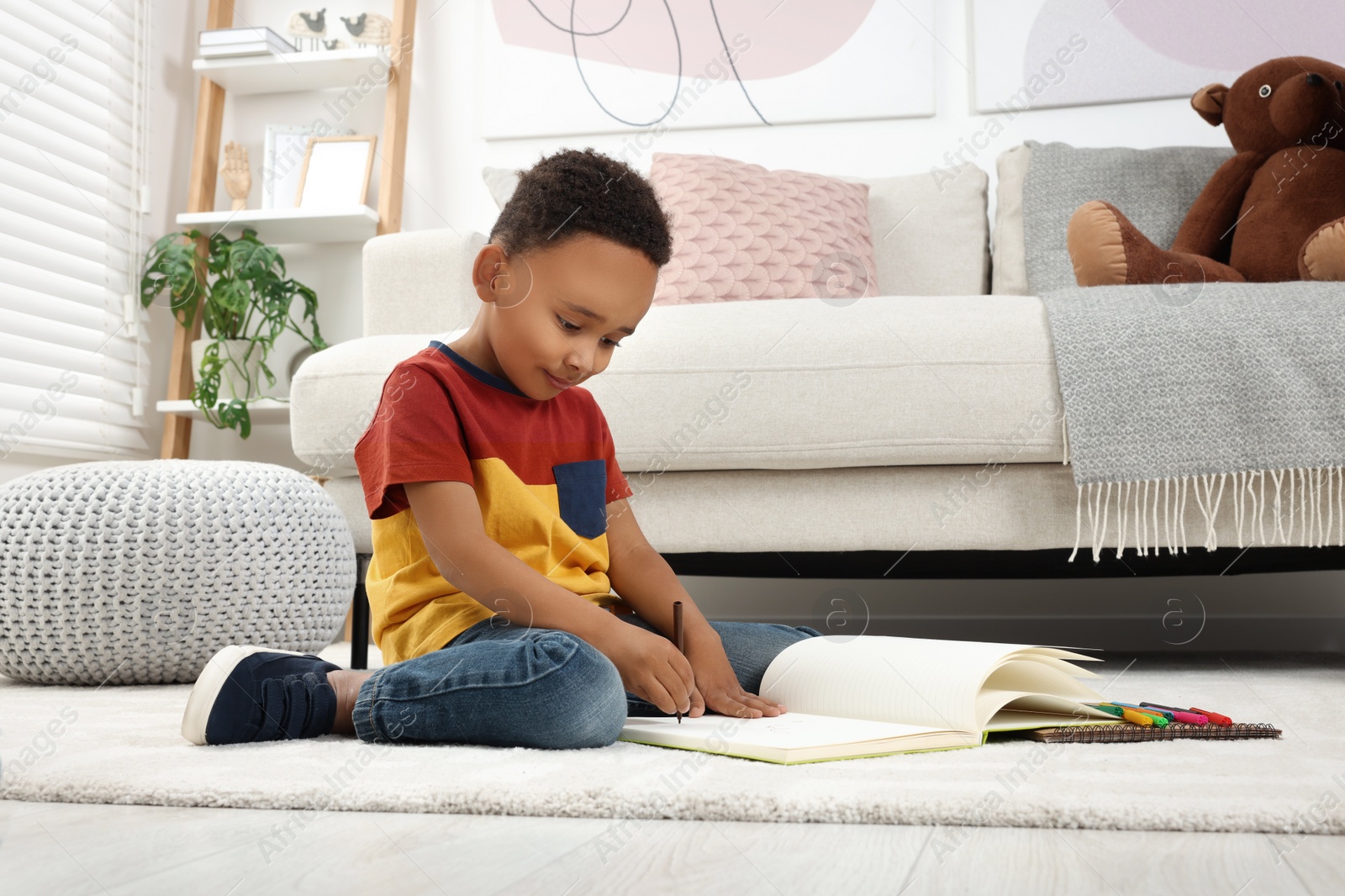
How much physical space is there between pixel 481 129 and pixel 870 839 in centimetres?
225

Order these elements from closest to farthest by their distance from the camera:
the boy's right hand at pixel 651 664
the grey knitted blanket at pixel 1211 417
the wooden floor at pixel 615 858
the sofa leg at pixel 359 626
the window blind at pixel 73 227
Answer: the wooden floor at pixel 615 858 → the boy's right hand at pixel 651 664 → the grey knitted blanket at pixel 1211 417 → the sofa leg at pixel 359 626 → the window blind at pixel 73 227

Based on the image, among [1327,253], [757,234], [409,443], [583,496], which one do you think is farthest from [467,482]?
[1327,253]

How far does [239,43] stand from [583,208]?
1876mm

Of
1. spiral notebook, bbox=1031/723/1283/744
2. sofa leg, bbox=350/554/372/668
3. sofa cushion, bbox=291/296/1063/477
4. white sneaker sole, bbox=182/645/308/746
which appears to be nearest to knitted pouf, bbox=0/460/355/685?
sofa leg, bbox=350/554/372/668

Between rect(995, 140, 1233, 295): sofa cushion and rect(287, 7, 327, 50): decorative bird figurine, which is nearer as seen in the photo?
rect(995, 140, 1233, 295): sofa cushion

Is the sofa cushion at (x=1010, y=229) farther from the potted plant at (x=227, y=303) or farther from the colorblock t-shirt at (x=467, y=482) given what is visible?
the potted plant at (x=227, y=303)

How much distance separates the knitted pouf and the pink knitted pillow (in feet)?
2.42

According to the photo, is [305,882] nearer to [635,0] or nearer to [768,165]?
[768,165]

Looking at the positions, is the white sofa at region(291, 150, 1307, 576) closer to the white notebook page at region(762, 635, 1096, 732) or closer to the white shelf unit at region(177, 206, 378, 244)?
the white notebook page at region(762, 635, 1096, 732)

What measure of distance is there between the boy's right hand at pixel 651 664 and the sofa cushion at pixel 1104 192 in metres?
1.30

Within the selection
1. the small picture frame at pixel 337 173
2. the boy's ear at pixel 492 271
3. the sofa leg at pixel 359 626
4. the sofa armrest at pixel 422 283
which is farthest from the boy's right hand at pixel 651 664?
the small picture frame at pixel 337 173

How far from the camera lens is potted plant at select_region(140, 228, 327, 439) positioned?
232 cm

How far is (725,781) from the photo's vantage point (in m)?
0.59

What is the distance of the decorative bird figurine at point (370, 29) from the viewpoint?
246 cm
